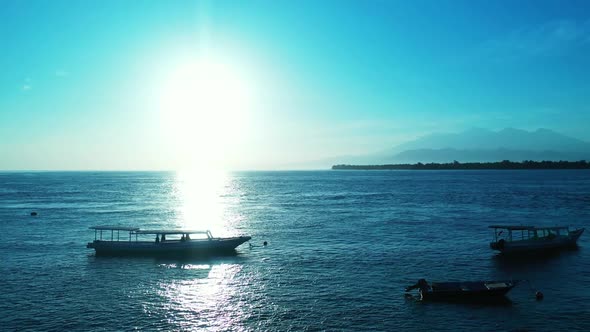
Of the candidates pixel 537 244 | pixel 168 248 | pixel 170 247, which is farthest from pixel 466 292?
pixel 168 248

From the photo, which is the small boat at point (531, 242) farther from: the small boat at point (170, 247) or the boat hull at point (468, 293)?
the small boat at point (170, 247)

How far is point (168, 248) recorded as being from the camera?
47.4 m

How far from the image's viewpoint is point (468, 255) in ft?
150

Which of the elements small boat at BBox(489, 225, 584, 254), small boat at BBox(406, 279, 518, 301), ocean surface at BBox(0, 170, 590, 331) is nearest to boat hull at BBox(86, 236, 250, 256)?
ocean surface at BBox(0, 170, 590, 331)

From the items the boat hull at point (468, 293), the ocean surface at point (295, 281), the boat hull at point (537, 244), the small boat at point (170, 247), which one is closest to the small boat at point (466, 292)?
the boat hull at point (468, 293)

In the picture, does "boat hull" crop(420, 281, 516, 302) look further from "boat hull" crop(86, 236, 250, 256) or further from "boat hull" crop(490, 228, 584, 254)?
"boat hull" crop(86, 236, 250, 256)

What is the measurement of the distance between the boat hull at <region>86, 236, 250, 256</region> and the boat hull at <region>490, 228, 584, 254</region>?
102 ft

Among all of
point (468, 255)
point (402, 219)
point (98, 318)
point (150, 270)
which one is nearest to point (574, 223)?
point (402, 219)

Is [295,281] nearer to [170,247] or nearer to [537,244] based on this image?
[170,247]

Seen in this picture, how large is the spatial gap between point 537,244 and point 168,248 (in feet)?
142

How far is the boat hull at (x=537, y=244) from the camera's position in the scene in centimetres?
4612

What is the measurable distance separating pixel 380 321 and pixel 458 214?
59202 millimetres

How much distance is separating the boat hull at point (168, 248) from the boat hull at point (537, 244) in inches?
1218

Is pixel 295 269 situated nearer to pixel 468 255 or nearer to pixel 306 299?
pixel 306 299
